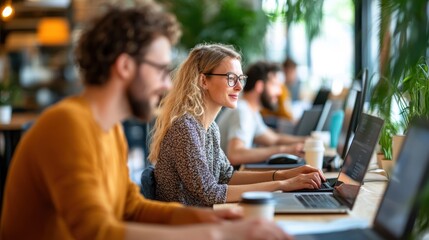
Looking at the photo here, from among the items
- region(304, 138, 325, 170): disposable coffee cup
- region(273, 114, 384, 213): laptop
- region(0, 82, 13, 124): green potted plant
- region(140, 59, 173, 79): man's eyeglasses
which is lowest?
region(0, 82, 13, 124): green potted plant

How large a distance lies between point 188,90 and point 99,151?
1169mm

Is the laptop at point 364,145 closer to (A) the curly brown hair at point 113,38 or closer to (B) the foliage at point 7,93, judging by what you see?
(A) the curly brown hair at point 113,38

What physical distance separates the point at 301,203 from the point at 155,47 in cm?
77

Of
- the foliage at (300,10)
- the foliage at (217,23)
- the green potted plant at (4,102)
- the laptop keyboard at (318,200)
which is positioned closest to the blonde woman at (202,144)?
the laptop keyboard at (318,200)

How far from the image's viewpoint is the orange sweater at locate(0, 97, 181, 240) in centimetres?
166

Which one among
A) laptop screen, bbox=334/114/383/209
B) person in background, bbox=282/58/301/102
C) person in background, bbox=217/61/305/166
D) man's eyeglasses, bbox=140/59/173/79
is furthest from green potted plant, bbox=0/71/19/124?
man's eyeglasses, bbox=140/59/173/79

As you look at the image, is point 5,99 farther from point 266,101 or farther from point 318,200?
point 318,200

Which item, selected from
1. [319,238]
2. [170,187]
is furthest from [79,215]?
[170,187]

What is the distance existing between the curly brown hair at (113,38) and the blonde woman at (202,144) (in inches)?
31.9

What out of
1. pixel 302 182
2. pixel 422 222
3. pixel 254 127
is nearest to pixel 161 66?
pixel 422 222

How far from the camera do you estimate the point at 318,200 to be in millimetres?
2410

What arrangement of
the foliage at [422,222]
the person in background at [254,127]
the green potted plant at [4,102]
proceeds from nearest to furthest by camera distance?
the foliage at [422,222] < the person in background at [254,127] < the green potted plant at [4,102]

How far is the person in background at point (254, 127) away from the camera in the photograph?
4.17 metres

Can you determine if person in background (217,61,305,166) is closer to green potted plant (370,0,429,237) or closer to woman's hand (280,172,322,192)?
woman's hand (280,172,322,192)
